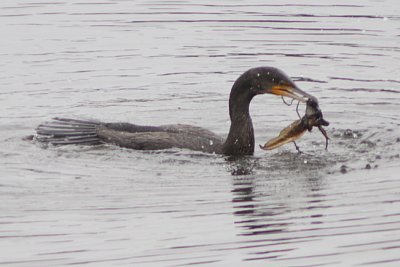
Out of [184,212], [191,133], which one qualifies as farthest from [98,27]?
[184,212]

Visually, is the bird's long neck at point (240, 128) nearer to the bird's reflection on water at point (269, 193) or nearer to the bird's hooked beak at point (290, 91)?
the bird's reflection on water at point (269, 193)

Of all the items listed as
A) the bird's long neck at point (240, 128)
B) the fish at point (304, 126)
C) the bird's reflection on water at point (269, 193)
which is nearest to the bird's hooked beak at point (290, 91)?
the fish at point (304, 126)

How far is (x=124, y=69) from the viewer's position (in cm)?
2008

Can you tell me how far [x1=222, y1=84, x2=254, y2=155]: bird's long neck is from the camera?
14664mm

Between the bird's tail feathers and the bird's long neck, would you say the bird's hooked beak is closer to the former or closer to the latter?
the bird's long neck

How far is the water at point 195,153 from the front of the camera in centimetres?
1098

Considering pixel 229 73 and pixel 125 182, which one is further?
pixel 229 73

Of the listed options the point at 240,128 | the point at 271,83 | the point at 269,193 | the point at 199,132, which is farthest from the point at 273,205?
the point at 199,132

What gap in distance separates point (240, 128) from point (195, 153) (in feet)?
2.03

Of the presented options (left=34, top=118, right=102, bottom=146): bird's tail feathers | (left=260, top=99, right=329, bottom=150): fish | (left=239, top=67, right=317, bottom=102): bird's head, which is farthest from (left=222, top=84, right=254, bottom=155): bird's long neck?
(left=34, top=118, right=102, bottom=146): bird's tail feathers

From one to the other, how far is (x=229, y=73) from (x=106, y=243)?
28.9 feet

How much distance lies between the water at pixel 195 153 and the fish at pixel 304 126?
0.89ft

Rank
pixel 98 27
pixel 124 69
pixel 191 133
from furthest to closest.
A: pixel 98 27
pixel 124 69
pixel 191 133

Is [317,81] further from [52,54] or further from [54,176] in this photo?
[54,176]
